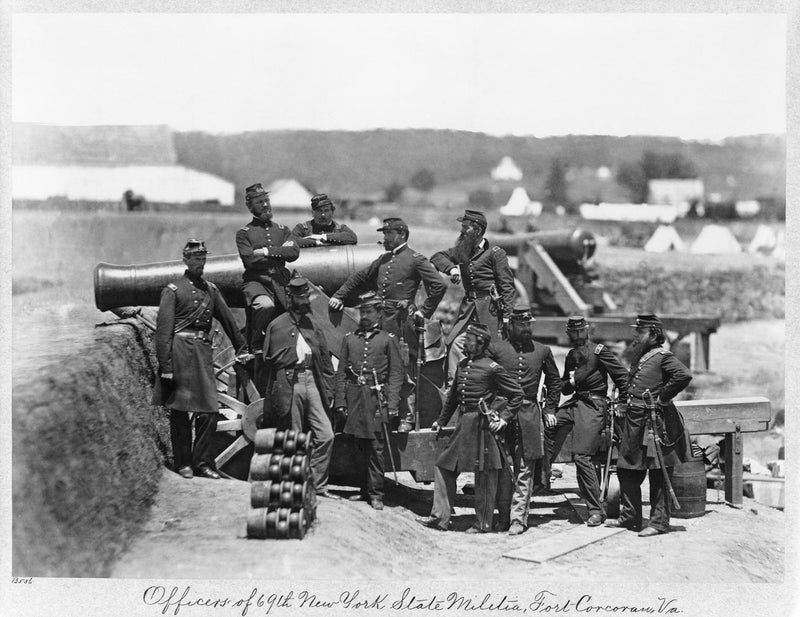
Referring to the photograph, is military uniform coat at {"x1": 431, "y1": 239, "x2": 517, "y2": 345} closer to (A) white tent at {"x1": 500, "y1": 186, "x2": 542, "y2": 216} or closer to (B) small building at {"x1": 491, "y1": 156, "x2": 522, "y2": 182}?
(B) small building at {"x1": 491, "y1": 156, "x2": 522, "y2": 182}

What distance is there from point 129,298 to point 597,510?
200 inches

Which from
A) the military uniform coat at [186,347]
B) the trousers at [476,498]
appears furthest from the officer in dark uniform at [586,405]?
the military uniform coat at [186,347]

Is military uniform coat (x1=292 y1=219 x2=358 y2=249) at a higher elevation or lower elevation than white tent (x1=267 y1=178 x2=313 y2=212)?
lower

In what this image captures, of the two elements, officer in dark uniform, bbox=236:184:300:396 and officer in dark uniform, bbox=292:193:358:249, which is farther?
officer in dark uniform, bbox=292:193:358:249

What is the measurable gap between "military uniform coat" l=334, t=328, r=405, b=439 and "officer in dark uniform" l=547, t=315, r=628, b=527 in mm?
1644

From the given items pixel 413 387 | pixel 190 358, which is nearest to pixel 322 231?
pixel 413 387

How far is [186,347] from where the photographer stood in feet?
32.6

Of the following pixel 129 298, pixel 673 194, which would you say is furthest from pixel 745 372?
pixel 129 298

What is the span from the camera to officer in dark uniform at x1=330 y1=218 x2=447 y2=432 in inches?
418

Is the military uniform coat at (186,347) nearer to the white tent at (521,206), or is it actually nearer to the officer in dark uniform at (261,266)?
the officer in dark uniform at (261,266)

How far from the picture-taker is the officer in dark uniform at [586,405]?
1021 cm

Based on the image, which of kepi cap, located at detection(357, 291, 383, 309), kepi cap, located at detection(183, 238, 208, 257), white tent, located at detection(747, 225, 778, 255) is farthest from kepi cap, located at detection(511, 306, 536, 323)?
white tent, located at detection(747, 225, 778, 255)

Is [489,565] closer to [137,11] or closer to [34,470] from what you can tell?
[34,470]

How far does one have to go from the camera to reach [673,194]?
21812 millimetres
